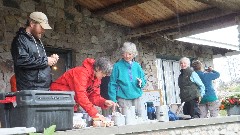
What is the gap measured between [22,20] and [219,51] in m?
7.43

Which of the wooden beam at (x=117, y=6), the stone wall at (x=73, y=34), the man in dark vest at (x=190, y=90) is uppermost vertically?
the wooden beam at (x=117, y=6)

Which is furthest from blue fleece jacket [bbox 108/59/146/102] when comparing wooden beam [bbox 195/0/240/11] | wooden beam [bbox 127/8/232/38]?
wooden beam [bbox 127/8/232/38]

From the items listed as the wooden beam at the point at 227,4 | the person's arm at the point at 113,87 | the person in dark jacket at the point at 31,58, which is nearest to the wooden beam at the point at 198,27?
the wooden beam at the point at 227,4

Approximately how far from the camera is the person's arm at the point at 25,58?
3244mm

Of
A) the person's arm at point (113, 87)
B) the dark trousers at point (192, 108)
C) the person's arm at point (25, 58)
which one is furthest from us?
the dark trousers at point (192, 108)

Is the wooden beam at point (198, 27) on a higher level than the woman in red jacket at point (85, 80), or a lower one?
higher

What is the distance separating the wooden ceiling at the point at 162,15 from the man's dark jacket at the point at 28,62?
3.30m

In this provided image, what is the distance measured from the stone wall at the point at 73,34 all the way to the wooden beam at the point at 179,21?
0.48 meters

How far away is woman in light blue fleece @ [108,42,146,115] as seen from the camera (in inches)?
179

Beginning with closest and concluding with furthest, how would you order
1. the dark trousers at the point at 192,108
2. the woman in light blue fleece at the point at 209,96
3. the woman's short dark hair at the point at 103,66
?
1. the woman's short dark hair at the point at 103,66
2. the dark trousers at the point at 192,108
3. the woman in light blue fleece at the point at 209,96

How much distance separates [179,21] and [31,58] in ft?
14.6

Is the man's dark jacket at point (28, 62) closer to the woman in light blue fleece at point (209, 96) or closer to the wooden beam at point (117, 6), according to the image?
the wooden beam at point (117, 6)

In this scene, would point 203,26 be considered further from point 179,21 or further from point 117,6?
point 117,6

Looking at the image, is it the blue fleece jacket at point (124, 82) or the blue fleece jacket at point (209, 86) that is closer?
the blue fleece jacket at point (124, 82)
